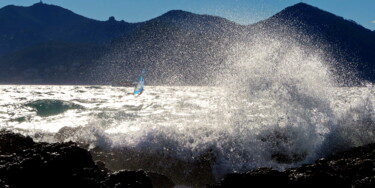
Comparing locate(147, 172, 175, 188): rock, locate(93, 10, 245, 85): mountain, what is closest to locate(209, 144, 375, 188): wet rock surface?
locate(147, 172, 175, 188): rock

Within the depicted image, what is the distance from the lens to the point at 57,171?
461cm

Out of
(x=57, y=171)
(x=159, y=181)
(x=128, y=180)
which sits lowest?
(x=159, y=181)

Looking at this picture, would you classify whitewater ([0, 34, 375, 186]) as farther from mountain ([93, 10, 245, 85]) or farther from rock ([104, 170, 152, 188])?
mountain ([93, 10, 245, 85])

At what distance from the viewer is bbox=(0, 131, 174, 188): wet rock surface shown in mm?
4398

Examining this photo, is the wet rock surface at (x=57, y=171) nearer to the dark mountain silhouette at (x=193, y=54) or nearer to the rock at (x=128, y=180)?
the rock at (x=128, y=180)

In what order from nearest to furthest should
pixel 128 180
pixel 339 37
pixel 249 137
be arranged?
pixel 128 180
pixel 249 137
pixel 339 37

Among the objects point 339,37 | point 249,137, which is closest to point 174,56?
point 339,37

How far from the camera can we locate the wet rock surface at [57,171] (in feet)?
14.4

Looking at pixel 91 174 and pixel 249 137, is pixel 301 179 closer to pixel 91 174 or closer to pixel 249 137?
pixel 91 174

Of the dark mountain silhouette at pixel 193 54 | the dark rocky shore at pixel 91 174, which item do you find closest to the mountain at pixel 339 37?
the dark mountain silhouette at pixel 193 54

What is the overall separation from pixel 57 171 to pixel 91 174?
19.1 inches

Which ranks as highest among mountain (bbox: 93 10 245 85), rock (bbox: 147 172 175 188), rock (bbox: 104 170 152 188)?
mountain (bbox: 93 10 245 85)

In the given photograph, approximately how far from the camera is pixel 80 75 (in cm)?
17900

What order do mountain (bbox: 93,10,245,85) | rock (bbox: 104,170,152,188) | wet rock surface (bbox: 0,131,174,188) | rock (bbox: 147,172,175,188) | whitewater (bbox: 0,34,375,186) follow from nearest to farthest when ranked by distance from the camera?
wet rock surface (bbox: 0,131,174,188)
rock (bbox: 104,170,152,188)
rock (bbox: 147,172,175,188)
whitewater (bbox: 0,34,375,186)
mountain (bbox: 93,10,245,85)
